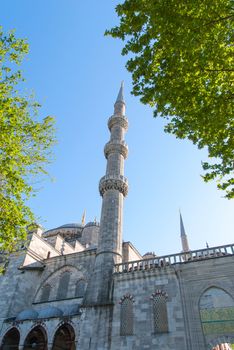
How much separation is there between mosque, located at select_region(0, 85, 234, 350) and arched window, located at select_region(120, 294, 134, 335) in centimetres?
5

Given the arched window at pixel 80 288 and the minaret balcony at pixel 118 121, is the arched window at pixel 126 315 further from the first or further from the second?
the minaret balcony at pixel 118 121

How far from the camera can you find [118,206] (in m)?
19.9

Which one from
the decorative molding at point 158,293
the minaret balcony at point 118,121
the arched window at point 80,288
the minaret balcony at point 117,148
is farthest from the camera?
the minaret balcony at point 118,121

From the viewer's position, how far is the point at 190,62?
24.6 feet

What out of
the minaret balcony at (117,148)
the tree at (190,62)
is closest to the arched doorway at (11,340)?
the minaret balcony at (117,148)

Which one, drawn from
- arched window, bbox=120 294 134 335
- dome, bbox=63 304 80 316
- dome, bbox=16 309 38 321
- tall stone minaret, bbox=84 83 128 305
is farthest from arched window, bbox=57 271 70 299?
arched window, bbox=120 294 134 335

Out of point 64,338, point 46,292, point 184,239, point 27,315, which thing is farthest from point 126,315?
point 184,239

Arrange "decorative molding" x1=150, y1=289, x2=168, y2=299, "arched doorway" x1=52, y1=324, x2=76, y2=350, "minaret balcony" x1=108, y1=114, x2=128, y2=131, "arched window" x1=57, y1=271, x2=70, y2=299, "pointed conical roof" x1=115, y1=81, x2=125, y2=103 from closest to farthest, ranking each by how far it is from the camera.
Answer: "decorative molding" x1=150, y1=289, x2=168, y2=299 < "arched doorway" x1=52, y1=324, x2=76, y2=350 < "arched window" x1=57, y1=271, x2=70, y2=299 < "minaret balcony" x1=108, y1=114, x2=128, y2=131 < "pointed conical roof" x1=115, y1=81, x2=125, y2=103

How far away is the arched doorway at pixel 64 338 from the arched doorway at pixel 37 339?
0.68 meters

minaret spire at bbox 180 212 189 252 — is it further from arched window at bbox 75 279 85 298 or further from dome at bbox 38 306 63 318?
dome at bbox 38 306 63 318

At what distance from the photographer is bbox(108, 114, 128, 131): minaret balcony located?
24812 millimetres

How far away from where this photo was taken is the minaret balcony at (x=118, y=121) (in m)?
24.8

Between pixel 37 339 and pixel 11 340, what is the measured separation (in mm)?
2548

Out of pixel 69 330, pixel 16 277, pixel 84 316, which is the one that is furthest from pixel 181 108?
pixel 16 277
